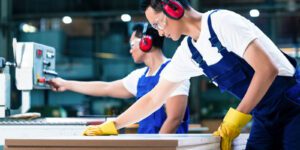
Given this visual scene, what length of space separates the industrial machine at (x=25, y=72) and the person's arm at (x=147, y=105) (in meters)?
1.35

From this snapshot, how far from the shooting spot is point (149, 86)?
131 inches

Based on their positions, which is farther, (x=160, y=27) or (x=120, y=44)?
(x=120, y=44)

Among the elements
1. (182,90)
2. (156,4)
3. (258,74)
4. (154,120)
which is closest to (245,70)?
(258,74)

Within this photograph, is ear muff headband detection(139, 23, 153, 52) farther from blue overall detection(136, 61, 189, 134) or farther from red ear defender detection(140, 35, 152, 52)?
blue overall detection(136, 61, 189, 134)

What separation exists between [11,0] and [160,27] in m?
8.31

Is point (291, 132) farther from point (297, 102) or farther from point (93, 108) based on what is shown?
point (93, 108)

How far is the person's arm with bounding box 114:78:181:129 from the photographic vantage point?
2295 mm

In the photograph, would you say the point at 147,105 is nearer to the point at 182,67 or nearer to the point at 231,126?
the point at 182,67

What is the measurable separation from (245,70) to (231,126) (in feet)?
0.72

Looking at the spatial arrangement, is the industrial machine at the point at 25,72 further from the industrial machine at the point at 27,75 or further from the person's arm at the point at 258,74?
the person's arm at the point at 258,74

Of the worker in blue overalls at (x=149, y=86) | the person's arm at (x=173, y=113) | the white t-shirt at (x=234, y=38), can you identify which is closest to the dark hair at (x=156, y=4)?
the white t-shirt at (x=234, y=38)

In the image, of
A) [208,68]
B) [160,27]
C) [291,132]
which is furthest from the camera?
[160,27]

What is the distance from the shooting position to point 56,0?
32.7 feet

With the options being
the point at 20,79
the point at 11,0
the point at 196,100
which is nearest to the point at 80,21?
the point at 11,0
